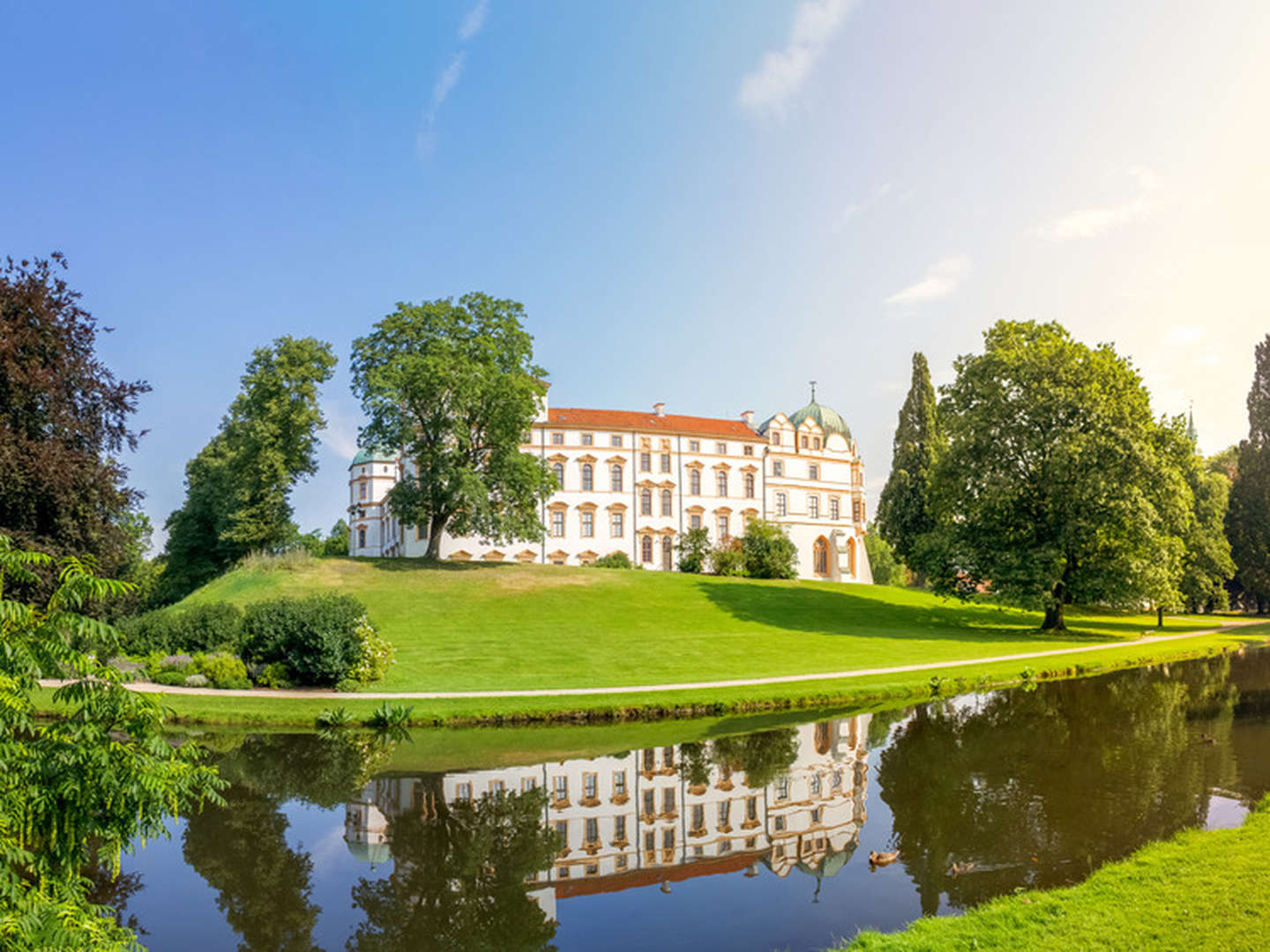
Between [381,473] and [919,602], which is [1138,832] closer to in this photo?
[919,602]

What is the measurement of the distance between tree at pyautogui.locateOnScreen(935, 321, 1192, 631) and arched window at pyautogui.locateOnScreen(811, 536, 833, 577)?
25.8m

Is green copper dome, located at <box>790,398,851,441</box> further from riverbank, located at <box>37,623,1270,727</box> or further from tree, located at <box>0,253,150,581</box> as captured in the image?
tree, located at <box>0,253,150,581</box>

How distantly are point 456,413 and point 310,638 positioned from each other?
1064 inches

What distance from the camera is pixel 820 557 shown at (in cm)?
7175

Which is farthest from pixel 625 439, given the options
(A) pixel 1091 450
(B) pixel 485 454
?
(A) pixel 1091 450

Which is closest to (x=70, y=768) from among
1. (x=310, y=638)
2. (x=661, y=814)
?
(x=661, y=814)

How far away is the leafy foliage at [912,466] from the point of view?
66688 millimetres

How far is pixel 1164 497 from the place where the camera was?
39469mm

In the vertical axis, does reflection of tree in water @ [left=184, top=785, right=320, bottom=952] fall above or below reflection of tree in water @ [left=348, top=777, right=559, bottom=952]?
below

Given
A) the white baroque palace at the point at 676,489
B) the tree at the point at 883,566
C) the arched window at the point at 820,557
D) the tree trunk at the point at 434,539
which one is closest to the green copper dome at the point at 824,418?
the white baroque palace at the point at 676,489

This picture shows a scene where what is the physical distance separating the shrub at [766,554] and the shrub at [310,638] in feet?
114

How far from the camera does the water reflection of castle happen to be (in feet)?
34.3

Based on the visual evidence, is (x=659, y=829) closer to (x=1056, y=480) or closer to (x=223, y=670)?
(x=223, y=670)

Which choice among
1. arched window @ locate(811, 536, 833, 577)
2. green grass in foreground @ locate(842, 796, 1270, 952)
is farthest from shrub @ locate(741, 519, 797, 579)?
green grass in foreground @ locate(842, 796, 1270, 952)
